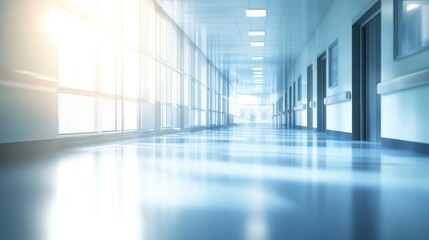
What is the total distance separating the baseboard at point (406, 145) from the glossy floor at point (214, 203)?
213cm

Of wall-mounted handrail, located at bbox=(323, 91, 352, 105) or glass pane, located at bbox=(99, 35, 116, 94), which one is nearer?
glass pane, located at bbox=(99, 35, 116, 94)

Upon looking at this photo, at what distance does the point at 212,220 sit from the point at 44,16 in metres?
6.83

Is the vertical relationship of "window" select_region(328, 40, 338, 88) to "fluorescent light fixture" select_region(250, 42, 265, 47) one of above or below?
below

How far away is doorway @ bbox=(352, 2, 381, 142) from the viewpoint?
10.1m

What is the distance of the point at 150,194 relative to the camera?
2998 millimetres

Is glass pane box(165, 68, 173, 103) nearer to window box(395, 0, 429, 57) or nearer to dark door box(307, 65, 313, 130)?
dark door box(307, 65, 313, 130)

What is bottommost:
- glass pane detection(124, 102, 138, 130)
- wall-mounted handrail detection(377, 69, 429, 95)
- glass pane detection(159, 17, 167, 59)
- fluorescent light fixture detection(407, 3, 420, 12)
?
glass pane detection(124, 102, 138, 130)

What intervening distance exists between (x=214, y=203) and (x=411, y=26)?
19.4ft

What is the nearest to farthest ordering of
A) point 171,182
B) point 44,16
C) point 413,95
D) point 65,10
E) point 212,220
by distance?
point 212,220 < point 171,182 < point 413,95 < point 44,16 < point 65,10

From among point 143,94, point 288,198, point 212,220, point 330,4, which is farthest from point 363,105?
point 212,220

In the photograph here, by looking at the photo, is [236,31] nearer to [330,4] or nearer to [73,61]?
[330,4]

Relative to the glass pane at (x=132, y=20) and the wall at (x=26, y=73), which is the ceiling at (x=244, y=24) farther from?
the wall at (x=26, y=73)

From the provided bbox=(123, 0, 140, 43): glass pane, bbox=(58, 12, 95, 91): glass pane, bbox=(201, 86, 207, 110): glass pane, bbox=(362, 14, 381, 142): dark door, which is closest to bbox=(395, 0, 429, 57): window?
bbox=(362, 14, 381, 142): dark door

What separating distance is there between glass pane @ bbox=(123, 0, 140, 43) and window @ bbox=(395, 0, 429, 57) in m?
8.24
